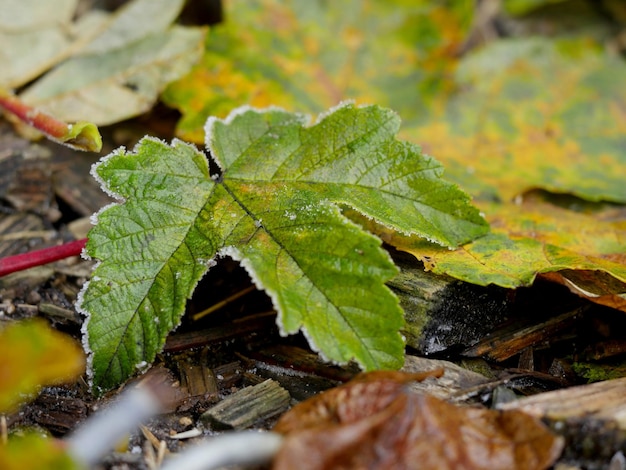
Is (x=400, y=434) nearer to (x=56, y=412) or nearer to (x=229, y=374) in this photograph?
(x=229, y=374)

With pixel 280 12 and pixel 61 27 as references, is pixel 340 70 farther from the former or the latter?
pixel 61 27

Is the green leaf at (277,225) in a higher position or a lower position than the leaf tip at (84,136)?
lower

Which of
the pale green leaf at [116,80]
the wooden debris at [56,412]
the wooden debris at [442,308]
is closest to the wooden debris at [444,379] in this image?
the wooden debris at [442,308]

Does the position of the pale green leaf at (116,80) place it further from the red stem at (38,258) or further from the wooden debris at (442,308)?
the wooden debris at (442,308)

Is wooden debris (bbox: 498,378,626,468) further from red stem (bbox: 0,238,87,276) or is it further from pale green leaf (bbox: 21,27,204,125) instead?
pale green leaf (bbox: 21,27,204,125)

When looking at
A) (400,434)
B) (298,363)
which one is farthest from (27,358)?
(298,363)

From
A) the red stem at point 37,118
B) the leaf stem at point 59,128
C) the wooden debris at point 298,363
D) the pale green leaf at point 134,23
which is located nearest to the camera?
the wooden debris at point 298,363
